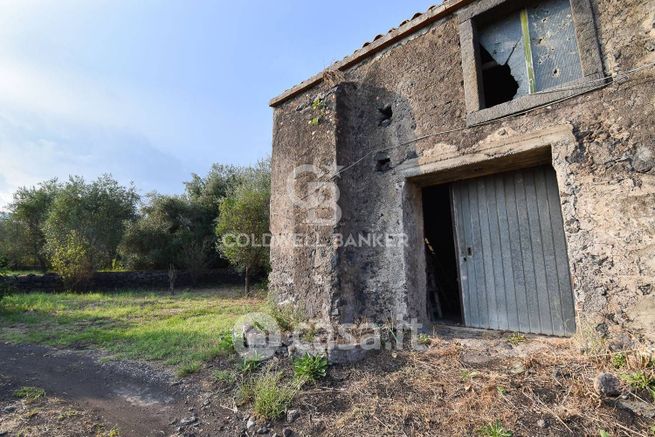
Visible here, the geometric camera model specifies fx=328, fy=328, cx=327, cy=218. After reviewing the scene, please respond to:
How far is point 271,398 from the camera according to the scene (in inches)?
114

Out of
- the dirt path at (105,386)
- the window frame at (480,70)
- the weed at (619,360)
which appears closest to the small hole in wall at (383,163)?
the window frame at (480,70)

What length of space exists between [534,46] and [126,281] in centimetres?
1456

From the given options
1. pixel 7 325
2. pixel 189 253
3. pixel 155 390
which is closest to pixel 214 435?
pixel 155 390

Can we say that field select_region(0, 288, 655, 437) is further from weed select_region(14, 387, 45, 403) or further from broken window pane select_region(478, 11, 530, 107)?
broken window pane select_region(478, 11, 530, 107)

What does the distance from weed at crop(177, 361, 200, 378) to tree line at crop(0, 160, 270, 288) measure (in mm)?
7753

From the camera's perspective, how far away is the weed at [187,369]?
3.84 meters

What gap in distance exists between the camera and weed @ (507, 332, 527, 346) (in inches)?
137

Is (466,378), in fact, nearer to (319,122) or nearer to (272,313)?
(272,313)

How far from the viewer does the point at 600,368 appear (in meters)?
2.76

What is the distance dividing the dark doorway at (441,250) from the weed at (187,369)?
3.52 metres

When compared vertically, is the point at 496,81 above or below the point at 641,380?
above

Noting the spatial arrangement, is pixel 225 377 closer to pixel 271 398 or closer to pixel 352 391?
pixel 271 398

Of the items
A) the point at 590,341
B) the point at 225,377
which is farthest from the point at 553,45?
the point at 225,377

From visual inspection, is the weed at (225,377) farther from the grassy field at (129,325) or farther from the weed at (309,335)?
the weed at (309,335)
